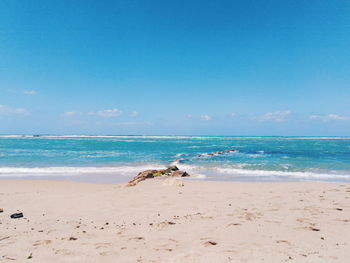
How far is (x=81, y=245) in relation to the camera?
4637mm

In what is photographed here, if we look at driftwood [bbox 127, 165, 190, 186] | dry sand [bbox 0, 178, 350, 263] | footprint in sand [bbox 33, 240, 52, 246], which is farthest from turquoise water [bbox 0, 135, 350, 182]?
footprint in sand [bbox 33, 240, 52, 246]

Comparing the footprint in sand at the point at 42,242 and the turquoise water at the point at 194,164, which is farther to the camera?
the turquoise water at the point at 194,164

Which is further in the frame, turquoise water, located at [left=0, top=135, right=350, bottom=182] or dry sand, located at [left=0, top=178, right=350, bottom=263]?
turquoise water, located at [left=0, top=135, right=350, bottom=182]

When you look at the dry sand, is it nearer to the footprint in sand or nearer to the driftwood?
the footprint in sand

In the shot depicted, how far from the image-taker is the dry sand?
13.8 ft

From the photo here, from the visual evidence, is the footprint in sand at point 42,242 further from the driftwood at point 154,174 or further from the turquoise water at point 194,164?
the turquoise water at point 194,164

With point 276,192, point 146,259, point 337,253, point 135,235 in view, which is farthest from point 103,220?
point 276,192

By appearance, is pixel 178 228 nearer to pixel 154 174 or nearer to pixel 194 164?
pixel 154 174

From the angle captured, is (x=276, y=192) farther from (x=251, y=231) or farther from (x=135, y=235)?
(x=135, y=235)

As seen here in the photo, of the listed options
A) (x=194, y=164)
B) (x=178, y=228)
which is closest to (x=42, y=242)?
(x=178, y=228)

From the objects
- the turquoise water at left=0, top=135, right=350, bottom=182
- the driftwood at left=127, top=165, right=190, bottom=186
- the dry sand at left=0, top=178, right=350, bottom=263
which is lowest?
the turquoise water at left=0, top=135, right=350, bottom=182

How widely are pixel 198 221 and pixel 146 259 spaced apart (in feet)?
7.41

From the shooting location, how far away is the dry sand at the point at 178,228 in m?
4.21

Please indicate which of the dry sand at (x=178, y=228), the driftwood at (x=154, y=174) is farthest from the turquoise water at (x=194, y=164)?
the dry sand at (x=178, y=228)
